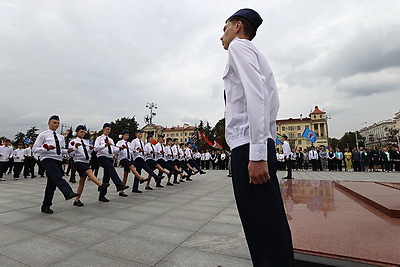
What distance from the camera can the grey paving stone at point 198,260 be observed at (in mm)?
2305

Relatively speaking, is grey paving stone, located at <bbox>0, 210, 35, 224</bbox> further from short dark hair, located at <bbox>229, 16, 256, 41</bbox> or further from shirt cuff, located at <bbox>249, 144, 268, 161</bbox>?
short dark hair, located at <bbox>229, 16, 256, 41</bbox>

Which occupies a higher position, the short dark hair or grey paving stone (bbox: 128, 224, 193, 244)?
the short dark hair

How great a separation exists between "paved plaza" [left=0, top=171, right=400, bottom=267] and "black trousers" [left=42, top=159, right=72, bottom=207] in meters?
0.31

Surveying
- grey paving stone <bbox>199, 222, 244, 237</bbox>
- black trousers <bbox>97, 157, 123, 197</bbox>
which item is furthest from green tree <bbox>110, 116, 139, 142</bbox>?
grey paving stone <bbox>199, 222, 244, 237</bbox>

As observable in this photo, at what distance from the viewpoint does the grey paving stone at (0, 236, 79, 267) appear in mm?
2400

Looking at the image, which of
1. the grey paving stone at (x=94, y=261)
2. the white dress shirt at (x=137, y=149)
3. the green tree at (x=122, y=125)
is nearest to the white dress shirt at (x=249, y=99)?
the grey paving stone at (x=94, y=261)

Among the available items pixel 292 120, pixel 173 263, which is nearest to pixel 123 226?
pixel 173 263

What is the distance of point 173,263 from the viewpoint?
7.68 feet

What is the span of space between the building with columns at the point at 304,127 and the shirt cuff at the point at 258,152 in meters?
78.5

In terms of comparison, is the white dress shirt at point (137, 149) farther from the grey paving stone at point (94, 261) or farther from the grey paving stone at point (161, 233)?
the grey paving stone at point (94, 261)

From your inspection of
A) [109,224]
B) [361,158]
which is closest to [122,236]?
[109,224]

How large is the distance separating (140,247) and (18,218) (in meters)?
2.82

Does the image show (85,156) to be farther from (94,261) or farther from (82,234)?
(94,261)

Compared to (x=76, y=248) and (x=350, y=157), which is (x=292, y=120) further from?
(x=76, y=248)
